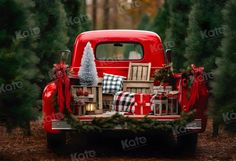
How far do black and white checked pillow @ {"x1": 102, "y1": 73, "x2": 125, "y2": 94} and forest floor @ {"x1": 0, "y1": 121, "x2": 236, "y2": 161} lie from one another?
98 centimetres

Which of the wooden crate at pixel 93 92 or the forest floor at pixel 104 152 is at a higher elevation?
the wooden crate at pixel 93 92

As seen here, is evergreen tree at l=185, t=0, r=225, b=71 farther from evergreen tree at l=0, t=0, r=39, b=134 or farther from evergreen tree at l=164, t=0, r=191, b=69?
evergreen tree at l=164, t=0, r=191, b=69

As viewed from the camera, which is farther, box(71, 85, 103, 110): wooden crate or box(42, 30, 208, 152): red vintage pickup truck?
box(71, 85, 103, 110): wooden crate

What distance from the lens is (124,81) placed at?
9891 mm

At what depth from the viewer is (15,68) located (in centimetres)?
827

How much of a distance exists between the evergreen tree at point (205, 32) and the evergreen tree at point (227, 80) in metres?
3.52

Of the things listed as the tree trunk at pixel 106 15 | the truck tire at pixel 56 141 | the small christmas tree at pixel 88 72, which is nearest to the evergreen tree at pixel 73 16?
the small christmas tree at pixel 88 72

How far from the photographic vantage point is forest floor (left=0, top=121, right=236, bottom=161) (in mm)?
8810

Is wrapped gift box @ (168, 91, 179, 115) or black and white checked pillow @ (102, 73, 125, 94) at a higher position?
black and white checked pillow @ (102, 73, 125, 94)

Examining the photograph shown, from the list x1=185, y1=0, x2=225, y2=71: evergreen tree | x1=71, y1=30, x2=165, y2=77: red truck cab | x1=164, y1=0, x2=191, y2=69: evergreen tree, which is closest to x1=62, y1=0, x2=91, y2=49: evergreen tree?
x1=164, y1=0, x2=191, y2=69: evergreen tree

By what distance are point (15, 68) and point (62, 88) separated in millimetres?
714

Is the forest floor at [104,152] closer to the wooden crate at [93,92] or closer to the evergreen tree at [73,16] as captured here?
the wooden crate at [93,92]

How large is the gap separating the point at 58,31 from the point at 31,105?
5859mm

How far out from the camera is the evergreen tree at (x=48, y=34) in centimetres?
1351
